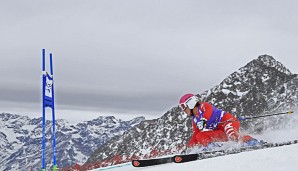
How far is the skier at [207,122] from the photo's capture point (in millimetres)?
8930

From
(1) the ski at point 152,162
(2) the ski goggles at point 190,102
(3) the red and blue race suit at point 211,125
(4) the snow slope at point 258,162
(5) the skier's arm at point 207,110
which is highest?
(2) the ski goggles at point 190,102

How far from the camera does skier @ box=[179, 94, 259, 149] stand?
893cm

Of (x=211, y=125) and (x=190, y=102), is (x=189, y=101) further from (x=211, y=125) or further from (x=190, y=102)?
(x=211, y=125)

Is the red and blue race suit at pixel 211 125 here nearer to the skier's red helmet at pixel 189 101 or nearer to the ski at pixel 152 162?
the skier's red helmet at pixel 189 101

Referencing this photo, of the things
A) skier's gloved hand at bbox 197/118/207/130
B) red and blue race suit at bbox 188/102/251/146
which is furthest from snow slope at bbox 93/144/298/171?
skier's gloved hand at bbox 197/118/207/130

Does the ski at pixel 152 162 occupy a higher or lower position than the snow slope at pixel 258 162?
higher

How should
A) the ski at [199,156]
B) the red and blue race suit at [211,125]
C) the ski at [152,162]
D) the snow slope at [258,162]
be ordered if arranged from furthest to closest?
1. the red and blue race suit at [211,125]
2. the ski at [152,162]
3. the ski at [199,156]
4. the snow slope at [258,162]

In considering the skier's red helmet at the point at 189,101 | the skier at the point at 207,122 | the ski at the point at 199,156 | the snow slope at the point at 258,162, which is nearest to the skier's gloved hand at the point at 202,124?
the skier at the point at 207,122

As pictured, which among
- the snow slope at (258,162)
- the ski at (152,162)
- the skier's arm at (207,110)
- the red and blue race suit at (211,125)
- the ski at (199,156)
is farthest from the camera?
the skier's arm at (207,110)

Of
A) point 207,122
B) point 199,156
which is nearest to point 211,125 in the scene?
point 207,122

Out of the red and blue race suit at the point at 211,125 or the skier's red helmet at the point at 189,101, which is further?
the skier's red helmet at the point at 189,101

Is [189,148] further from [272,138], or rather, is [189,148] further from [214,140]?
[272,138]

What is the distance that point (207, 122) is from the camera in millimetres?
9211

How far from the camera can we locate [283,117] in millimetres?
10219
